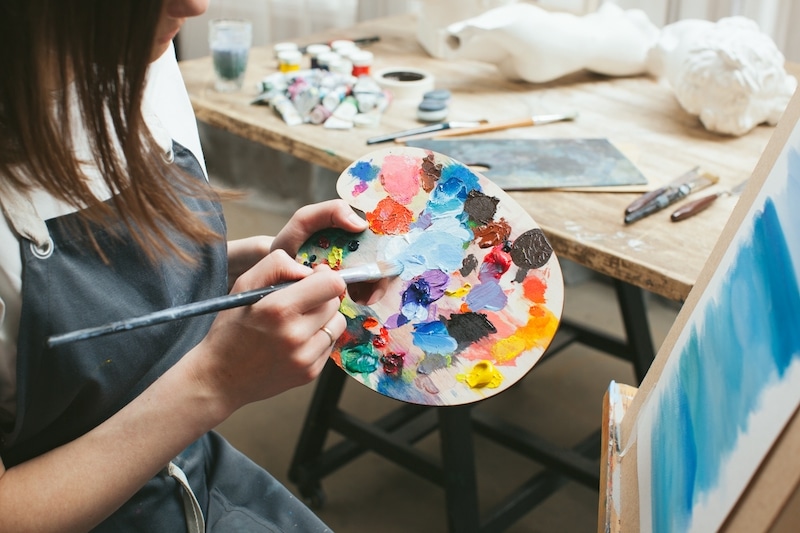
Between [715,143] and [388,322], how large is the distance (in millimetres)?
843

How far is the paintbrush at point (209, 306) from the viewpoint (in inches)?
25.2

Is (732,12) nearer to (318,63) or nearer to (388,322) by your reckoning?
(318,63)

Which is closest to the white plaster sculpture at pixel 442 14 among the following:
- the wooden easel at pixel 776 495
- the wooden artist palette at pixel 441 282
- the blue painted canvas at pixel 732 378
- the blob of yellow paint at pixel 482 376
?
the wooden artist palette at pixel 441 282

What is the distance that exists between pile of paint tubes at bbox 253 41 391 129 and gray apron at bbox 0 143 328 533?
0.55 m

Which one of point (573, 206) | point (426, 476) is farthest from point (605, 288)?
point (573, 206)

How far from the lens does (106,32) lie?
66 cm

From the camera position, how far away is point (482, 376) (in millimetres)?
835

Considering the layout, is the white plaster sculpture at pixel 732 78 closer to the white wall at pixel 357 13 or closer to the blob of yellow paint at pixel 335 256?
the white wall at pixel 357 13

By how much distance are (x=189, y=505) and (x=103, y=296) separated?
0.27 m

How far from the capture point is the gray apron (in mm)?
764

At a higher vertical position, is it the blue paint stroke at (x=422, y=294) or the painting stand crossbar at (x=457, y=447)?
the blue paint stroke at (x=422, y=294)

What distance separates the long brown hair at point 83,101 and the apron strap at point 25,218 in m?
0.01

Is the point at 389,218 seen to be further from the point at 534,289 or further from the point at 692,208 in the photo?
the point at 692,208

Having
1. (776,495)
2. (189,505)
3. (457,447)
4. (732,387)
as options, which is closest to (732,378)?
(732,387)
